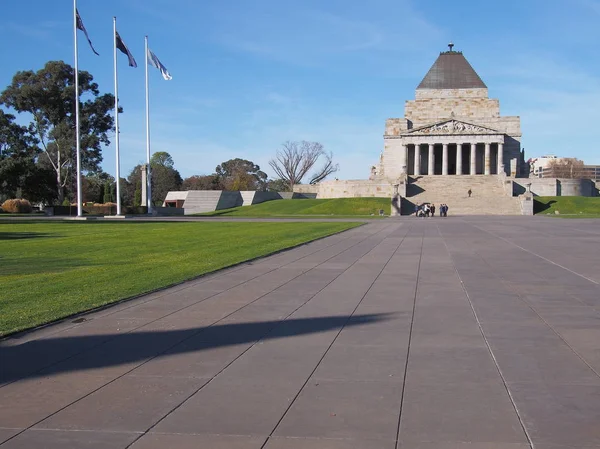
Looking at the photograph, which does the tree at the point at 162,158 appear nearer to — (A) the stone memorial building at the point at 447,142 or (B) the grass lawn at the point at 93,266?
(A) the stone memorial building at the point at 447,142

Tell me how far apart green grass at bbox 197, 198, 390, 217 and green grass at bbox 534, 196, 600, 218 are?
18.0 metres

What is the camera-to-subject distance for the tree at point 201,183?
13062cm

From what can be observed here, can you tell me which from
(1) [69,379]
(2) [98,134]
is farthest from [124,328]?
(2) [98,134]

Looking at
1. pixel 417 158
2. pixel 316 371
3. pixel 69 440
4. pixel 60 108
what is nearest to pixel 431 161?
pixel 417 158

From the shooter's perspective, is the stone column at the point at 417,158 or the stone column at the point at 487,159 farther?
the stone column at the point at 417,158

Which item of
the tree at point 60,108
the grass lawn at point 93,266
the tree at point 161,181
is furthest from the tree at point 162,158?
the grass lawn at point 93,266

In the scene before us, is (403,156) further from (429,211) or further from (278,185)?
(278,185)

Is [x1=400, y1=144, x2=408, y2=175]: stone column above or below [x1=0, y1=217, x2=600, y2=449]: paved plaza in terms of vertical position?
above

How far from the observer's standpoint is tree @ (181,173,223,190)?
130625mm

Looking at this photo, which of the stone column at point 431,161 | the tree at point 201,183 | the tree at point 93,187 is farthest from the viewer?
the tree at point 201,183

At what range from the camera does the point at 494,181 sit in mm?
88312

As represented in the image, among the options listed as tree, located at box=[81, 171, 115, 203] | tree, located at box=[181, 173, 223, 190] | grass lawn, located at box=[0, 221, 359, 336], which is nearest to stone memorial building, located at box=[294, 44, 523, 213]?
tree, located at box=[181, 173, 223, 190]

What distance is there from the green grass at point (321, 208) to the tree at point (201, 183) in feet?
147

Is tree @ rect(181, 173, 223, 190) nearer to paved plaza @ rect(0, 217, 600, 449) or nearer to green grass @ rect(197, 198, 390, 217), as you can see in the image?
green grass @ rect(197, 198, 390, 217)
